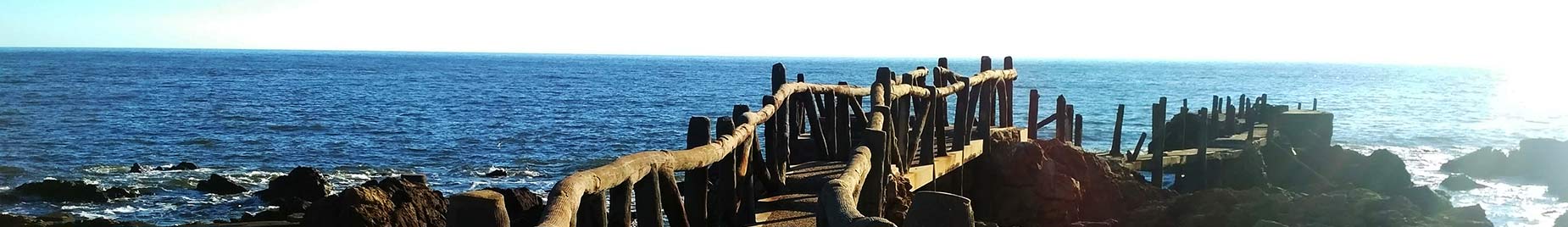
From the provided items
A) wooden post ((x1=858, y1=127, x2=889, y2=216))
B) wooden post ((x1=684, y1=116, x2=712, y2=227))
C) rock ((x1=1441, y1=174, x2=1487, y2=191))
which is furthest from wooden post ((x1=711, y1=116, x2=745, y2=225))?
rock ((x1=1441, y1=174, x2=1487, y2=191))

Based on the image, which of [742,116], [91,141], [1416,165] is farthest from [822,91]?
[91,141]

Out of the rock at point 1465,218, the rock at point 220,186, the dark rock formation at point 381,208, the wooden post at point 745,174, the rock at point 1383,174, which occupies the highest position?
the wooden post at point 745,174

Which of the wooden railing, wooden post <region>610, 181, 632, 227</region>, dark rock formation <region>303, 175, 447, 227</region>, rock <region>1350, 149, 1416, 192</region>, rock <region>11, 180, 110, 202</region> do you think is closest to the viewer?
the wooden railing

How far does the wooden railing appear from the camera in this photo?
4887 mm

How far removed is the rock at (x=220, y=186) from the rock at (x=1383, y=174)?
17436 millimetres

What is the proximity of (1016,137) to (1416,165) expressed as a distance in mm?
17932

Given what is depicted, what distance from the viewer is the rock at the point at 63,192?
800 inches

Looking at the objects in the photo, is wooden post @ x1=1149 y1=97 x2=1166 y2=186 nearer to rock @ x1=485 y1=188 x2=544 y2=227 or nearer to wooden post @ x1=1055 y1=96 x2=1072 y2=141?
wooden post @ x1=1055 y1=96 x2=1072 y2=141

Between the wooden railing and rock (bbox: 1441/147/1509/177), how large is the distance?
17125 mm

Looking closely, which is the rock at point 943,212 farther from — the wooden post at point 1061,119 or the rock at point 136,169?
the rock at point 136,169

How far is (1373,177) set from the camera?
837 inches

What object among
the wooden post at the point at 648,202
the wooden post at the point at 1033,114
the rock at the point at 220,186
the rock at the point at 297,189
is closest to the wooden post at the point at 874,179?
the wooden post at the point at 648,202

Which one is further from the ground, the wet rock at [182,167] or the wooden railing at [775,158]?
the wooden railing at [775,158]

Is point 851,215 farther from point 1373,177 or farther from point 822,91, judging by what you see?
point 1373,177
